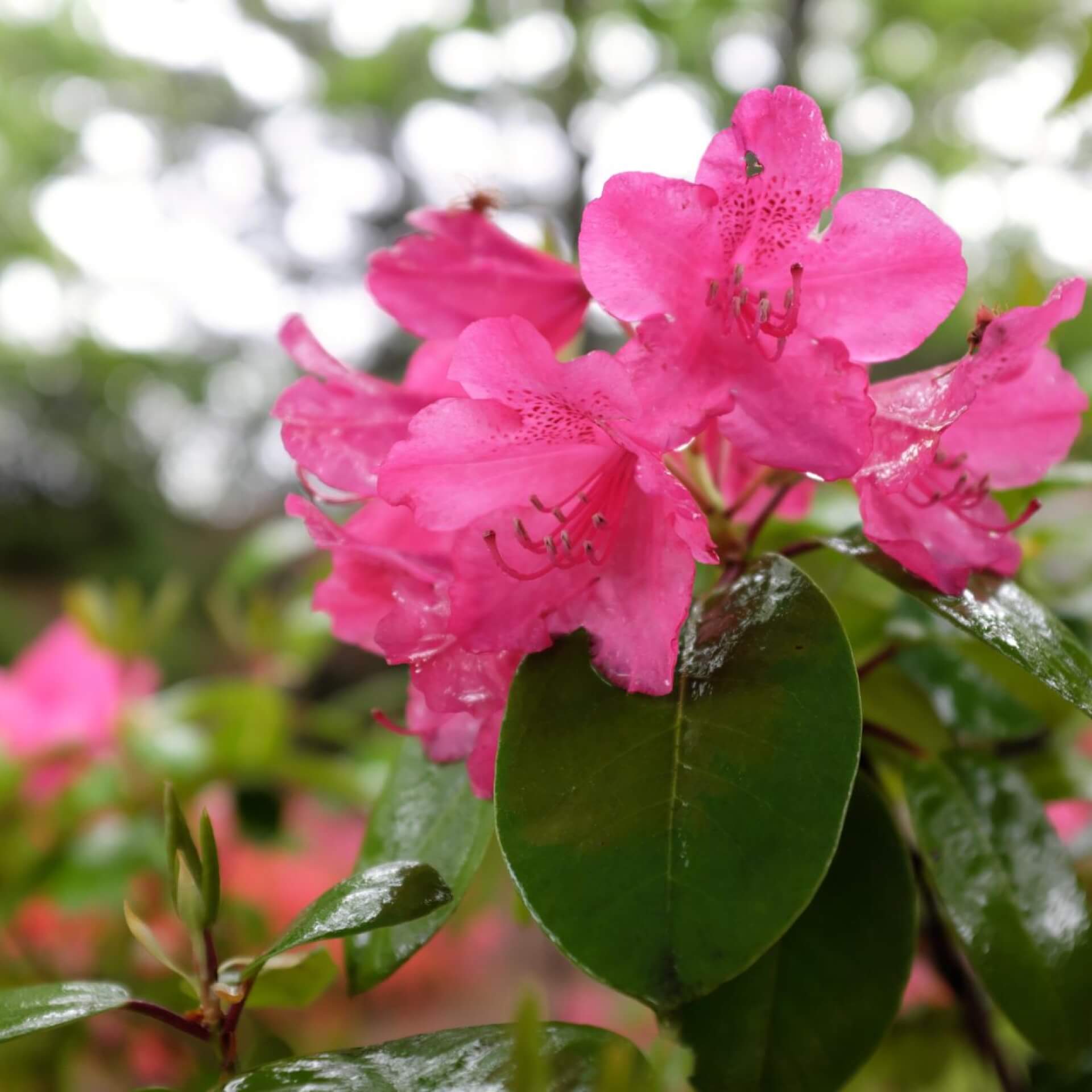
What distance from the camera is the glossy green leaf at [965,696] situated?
0.59m

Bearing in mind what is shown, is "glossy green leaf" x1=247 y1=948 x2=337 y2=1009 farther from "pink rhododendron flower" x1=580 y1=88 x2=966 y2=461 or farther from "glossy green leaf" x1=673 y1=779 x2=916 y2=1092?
"pink rhododendron flower" x1=580 y1=88 x2=966 y2=461

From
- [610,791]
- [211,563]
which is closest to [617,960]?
[610,791]

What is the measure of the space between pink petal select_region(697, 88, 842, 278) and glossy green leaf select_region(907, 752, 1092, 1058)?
27 cm

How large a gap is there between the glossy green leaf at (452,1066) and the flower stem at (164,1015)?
0.05 m

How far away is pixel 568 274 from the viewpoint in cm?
51

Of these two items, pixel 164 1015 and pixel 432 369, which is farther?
pixel 432 369

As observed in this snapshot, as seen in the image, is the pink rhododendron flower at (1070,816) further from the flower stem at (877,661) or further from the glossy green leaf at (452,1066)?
the glossy green leaf at (452,1066)

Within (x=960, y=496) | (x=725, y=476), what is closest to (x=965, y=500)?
(x=960, y=496)

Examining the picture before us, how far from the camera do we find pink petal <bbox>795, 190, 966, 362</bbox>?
0.39 meters

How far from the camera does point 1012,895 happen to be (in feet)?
1.45

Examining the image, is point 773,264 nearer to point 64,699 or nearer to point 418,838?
point 418,838

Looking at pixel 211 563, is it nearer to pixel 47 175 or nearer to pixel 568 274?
pixel 47 175

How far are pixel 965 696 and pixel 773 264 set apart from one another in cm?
32

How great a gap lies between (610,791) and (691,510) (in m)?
0.10
